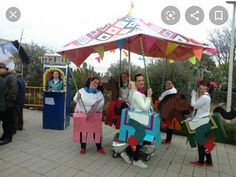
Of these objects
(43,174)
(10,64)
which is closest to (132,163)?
(43,174)

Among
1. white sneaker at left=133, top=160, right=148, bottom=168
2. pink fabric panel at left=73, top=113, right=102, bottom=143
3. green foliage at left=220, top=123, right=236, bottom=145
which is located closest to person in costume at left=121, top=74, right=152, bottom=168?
white sneaker at left=133, top=160, right=148, bottom=168

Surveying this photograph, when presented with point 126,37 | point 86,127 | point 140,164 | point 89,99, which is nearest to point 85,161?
point 86,127

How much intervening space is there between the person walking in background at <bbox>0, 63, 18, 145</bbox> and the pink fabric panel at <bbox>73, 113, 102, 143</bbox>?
1.46 metres

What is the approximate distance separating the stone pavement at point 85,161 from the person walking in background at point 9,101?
0.91 feet

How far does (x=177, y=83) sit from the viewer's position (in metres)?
10.8

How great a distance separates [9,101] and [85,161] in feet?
6.93

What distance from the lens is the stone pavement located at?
423cm

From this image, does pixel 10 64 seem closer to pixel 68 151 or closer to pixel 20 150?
pixel 20 150

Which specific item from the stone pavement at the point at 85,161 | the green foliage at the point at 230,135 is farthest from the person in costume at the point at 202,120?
the green foliage at the point at 230,135

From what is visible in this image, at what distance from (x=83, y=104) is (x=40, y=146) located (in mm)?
1433

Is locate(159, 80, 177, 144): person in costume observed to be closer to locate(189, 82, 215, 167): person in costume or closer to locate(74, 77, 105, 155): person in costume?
locate(189, 82, 215, 167): person in costume

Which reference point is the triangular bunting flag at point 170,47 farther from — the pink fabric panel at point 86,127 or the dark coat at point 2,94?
the dark coat at point 2,94

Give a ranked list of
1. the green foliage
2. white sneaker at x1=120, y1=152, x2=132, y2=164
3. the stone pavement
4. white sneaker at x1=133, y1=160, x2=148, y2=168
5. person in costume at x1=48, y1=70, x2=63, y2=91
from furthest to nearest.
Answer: person in costume at x1=48, y1=70, x2=63, y2=91
the green foliage
white sneaker at x1=120, y1=152, x2=132, y2=164
white sneaker at x1=133, y1=160, x2=148, y2=168
the stone pavement

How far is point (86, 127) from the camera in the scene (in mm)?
5027
